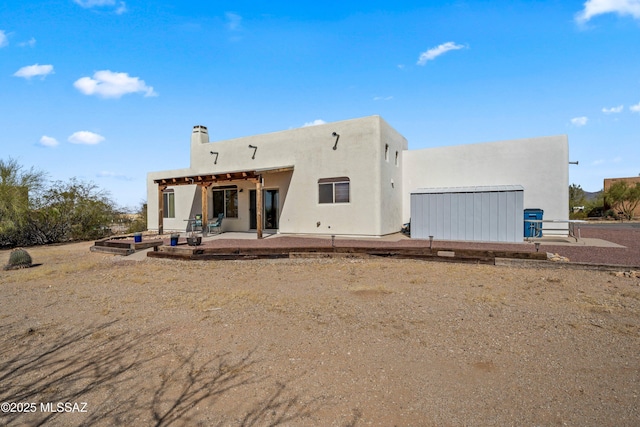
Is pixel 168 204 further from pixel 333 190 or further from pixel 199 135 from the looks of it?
pixel 333 190

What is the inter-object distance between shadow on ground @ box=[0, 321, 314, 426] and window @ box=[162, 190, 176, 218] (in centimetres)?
1561

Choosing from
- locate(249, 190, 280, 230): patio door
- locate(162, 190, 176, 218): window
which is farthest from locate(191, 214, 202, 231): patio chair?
locate(249, 190, 280, 230): patio door

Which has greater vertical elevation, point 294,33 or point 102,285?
point 294,33

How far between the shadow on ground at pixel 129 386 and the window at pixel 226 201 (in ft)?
42.2

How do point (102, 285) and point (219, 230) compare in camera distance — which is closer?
point (102, 285)

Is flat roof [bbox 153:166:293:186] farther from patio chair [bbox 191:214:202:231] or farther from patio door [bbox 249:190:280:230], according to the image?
patio chair [bbox 191:214:202:231]

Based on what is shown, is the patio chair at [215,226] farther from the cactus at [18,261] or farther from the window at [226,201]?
the cactus at [18,261]

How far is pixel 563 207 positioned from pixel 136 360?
49.2 ft

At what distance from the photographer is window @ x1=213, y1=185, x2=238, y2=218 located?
1650cm

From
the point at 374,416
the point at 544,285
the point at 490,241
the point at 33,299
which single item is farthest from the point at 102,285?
the point at 490,241

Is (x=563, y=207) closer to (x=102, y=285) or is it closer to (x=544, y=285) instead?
(x=544, y=285)

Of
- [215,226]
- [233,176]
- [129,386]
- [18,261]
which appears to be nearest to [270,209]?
[233,176]

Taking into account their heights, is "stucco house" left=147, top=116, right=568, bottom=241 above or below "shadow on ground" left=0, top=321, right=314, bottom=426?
above

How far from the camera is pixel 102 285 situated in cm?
657
